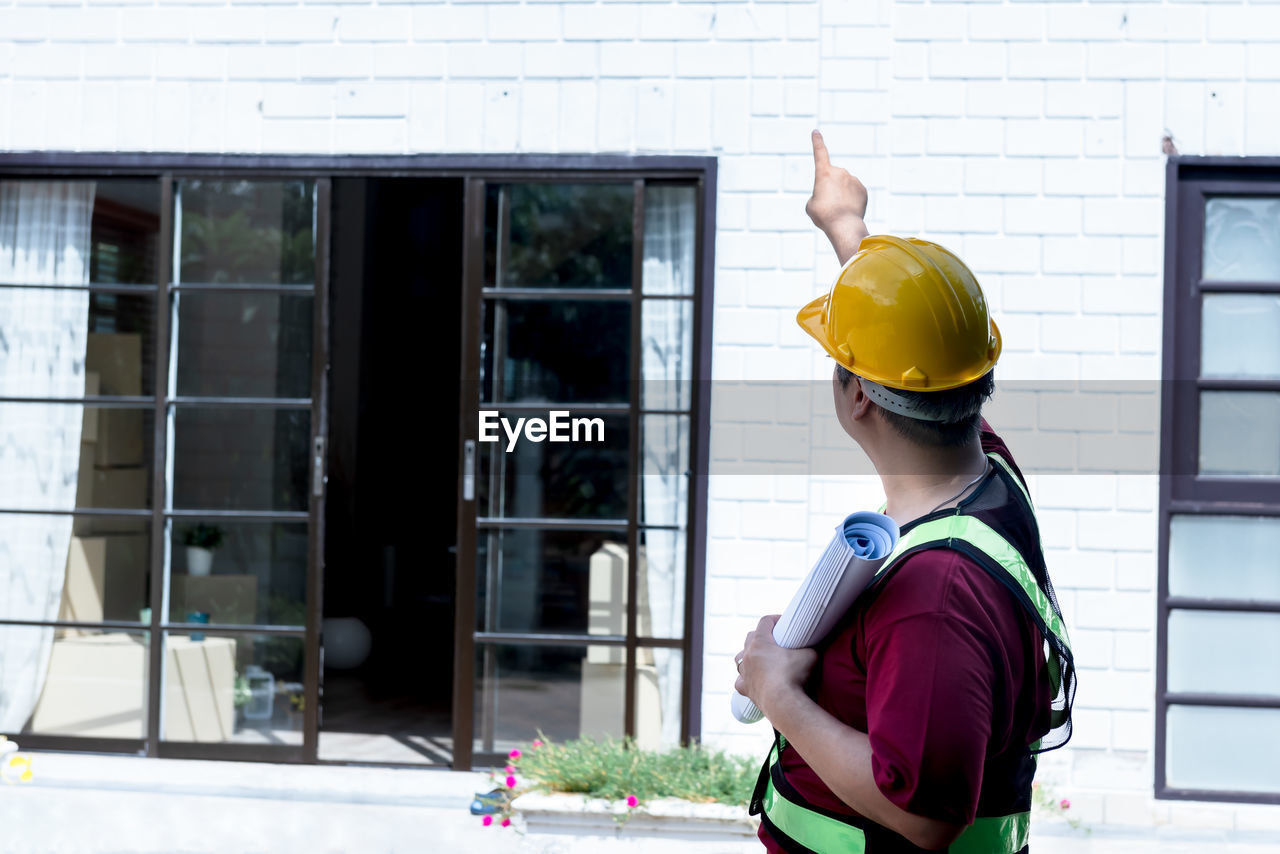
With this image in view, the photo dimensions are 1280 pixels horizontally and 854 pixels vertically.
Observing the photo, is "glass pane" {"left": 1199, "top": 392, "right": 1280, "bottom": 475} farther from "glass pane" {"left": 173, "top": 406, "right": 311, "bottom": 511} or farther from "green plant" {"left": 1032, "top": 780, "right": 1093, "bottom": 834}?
"glass pane" {"left": 173, "top": 406, "right": 311, "bottom": 511}

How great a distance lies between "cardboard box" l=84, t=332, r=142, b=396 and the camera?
4262 millimetres

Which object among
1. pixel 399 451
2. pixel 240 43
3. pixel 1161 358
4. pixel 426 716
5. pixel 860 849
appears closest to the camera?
pixel 860 849

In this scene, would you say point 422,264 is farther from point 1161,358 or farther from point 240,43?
point 1161,358

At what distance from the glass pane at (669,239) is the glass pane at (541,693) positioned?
1.36 m

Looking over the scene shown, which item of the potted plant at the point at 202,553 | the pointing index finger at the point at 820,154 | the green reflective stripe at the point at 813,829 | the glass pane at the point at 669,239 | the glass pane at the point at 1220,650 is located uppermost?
the glass pane at the point at 669,239

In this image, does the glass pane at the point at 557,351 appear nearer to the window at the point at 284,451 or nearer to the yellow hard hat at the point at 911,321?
the window at the point at 284,451

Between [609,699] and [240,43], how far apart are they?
2762 mm

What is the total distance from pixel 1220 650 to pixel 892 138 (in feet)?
6.98

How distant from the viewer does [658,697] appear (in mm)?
4023

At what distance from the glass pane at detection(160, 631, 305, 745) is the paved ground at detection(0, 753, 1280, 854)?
13 centimetres

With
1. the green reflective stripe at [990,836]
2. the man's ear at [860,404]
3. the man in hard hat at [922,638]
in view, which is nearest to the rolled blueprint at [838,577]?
the man in hard hat at [922,638]

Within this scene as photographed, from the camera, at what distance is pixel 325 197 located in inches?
162

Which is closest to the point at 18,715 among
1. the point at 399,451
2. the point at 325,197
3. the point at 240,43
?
Result: the point at 325,197

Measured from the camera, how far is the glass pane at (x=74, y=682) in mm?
4219
